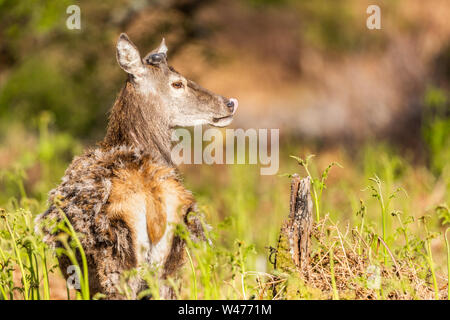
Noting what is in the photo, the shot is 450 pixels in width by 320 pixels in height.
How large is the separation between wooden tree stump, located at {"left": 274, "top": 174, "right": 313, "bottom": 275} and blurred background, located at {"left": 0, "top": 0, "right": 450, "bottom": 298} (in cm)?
180

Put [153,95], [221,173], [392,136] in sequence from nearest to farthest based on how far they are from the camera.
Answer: [153,95], [392,136], [221,173]

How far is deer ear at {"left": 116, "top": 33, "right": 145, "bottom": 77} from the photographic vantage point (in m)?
4.53

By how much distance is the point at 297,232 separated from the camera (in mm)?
3852

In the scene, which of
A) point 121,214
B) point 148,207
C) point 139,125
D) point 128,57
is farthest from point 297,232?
point 128,57

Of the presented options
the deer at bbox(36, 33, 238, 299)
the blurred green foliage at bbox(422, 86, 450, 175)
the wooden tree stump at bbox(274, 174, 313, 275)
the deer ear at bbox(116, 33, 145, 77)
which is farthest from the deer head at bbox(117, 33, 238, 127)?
the blurred green foliage at bbox(422, 86, 450, 175)

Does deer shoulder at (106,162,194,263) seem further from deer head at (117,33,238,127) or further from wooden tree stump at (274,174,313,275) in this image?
deer head at (117,33,238,127)

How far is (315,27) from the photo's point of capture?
17594 mm

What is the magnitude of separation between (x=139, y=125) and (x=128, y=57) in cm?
49

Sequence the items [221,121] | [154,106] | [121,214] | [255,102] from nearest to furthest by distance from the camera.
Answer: [121,214] → [154,106] → [221,121] → [255,102]

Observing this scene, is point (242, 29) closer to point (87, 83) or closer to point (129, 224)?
point (87, 83)

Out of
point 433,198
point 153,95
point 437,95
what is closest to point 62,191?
point 153,95

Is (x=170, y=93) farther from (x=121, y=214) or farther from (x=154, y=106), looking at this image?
(x=121, y=214)

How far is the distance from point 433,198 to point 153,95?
4528 mm

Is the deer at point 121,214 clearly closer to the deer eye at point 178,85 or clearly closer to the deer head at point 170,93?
the deer head at point 170,93
